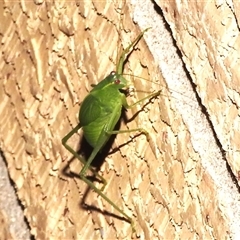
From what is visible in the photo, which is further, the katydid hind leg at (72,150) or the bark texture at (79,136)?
the katydid hind leg at (72,150)

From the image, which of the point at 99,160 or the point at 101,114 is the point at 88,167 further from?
the point at 101,114

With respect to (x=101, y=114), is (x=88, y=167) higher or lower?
lower

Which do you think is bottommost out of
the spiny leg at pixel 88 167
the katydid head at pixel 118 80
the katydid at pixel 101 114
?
the spiny leg at pixel 88 167

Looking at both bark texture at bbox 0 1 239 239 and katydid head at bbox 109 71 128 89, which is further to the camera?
katydid head at bbox 109 71 128 89

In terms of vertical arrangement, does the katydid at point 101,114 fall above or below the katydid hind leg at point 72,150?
above

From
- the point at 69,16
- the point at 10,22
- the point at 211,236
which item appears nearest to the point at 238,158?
the point at 211,236

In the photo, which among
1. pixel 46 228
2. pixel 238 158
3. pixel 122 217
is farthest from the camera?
pixel 46 228

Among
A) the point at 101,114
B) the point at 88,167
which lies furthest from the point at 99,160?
the point at 101,114

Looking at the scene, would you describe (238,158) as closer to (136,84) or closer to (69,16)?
(136,84)
